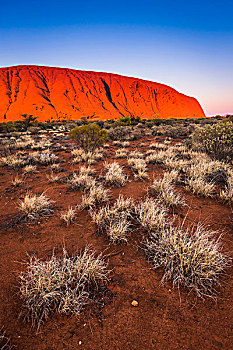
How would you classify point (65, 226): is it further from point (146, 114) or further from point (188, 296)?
point (146, 114)

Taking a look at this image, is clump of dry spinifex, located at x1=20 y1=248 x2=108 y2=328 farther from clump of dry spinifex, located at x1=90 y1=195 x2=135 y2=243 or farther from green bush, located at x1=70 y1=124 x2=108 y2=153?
green bush, located at x1=70 y1=124 x2=108 y2=153

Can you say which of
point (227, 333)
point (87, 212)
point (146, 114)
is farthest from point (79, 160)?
point (146, 114)

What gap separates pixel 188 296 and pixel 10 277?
2.03 metres

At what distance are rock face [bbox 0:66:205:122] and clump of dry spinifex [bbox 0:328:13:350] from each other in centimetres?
4611

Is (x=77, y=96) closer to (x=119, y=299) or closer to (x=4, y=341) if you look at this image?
(x=119, y=299)

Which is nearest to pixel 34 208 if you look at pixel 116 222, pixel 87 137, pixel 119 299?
pixel 116 222

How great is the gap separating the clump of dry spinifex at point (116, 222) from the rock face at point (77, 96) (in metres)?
44.7

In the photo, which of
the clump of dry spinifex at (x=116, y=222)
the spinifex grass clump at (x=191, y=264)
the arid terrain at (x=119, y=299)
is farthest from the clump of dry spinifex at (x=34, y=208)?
the spinifex grass clump at (x=191, y=264)

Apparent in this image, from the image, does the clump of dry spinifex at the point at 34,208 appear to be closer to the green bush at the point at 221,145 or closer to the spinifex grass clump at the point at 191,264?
the spinifex grass clump at the point at 191,264

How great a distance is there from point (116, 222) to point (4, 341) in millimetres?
1744

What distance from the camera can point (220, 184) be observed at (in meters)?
4.66

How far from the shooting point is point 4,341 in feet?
4.74

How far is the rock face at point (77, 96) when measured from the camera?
49062 millimetres

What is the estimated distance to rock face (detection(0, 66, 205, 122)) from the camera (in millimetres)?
49062
